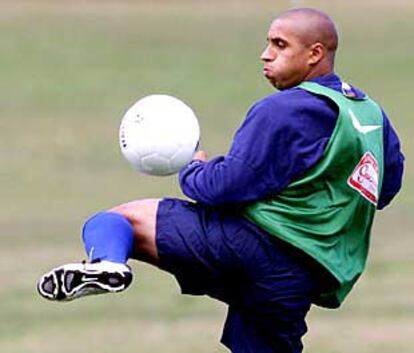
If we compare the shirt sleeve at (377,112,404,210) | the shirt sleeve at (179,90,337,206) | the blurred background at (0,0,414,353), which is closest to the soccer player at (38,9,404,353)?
the shirt sleeve at (179,90,337,206)

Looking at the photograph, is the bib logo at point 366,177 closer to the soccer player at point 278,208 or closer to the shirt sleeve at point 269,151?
the soccer player at point 278,208

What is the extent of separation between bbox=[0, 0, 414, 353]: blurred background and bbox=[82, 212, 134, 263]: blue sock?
462 centimetres

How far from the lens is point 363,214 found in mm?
8812

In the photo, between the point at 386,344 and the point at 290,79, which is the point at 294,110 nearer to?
the point at 290,79

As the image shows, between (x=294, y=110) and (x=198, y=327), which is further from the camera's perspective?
(x=198, y=327)

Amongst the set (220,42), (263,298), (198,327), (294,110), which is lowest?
(220,42)

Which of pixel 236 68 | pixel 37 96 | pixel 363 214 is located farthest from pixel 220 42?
pixel 363 214

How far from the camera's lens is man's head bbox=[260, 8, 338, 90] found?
28.2 feet

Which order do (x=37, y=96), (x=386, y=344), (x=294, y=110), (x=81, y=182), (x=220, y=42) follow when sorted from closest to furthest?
(x=294, y=110), (x=386, y=344), (x=81, y=182), (x=37, y=96), (x=220, y=42)

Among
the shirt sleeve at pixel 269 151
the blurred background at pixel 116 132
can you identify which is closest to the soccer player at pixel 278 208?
the shirt sleeve at pixel 269 151

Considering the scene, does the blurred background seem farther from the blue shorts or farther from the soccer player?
the soccer player

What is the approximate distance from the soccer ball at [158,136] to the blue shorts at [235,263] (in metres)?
0.17

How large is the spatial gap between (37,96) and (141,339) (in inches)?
691

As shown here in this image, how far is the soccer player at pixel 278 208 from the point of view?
834 centimetres
